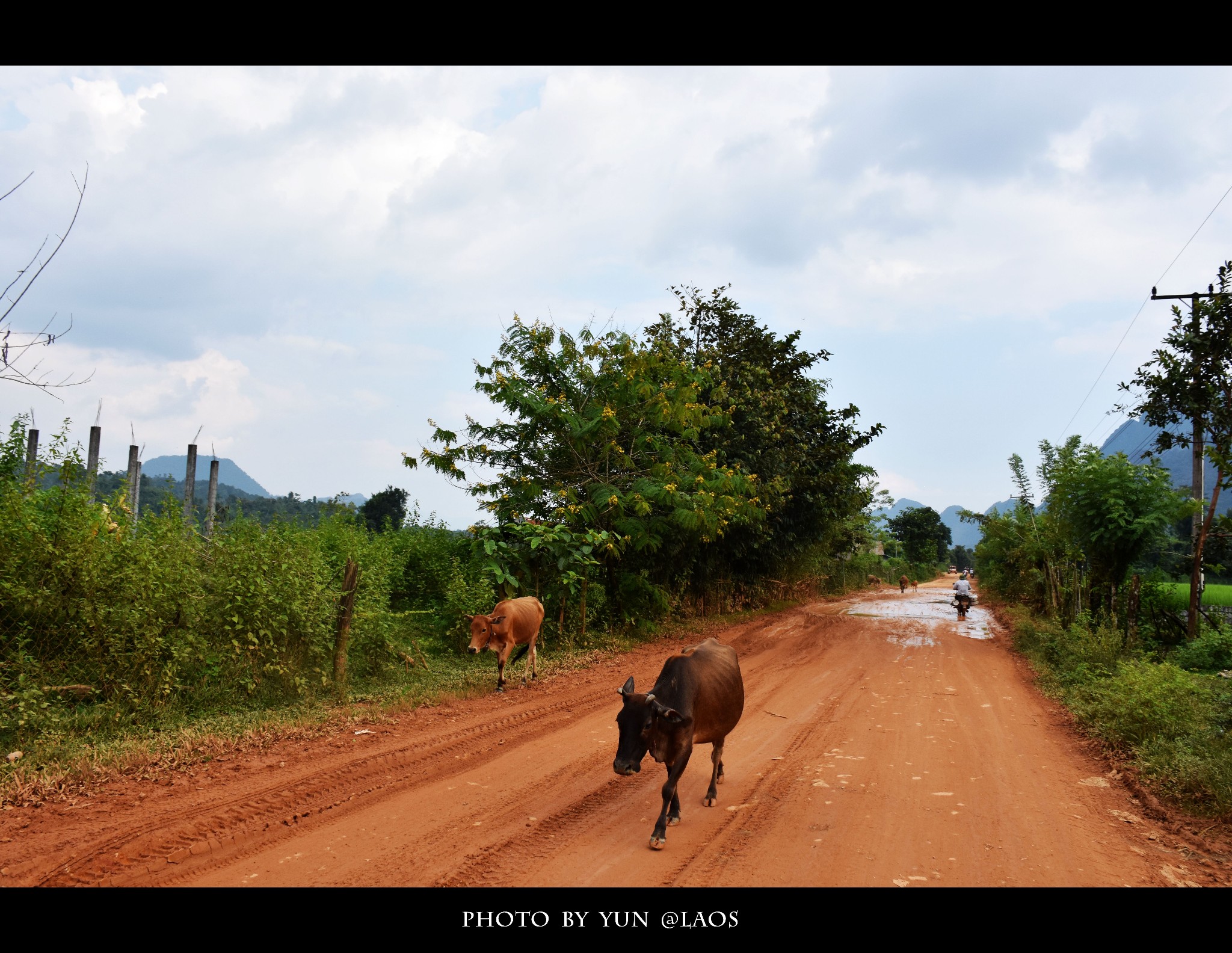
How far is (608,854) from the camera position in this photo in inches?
200

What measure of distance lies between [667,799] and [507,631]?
20.5 ft

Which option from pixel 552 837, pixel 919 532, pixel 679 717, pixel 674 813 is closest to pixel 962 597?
pixel 674 813

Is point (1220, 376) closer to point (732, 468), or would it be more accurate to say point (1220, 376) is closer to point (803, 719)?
point (732, 468)

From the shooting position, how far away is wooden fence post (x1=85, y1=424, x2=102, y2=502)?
7.98 m

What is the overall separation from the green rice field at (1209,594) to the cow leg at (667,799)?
48.8 feet

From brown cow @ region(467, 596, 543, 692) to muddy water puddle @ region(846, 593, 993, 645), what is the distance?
387 inches

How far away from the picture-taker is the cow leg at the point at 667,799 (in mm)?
5195

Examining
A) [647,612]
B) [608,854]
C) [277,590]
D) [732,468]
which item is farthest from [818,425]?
[608,854]

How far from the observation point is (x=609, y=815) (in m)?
5.90

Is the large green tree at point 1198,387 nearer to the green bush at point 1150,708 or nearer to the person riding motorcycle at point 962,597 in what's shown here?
the green bush at point 1150,708

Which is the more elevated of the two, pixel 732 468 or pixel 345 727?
pixel 732 468

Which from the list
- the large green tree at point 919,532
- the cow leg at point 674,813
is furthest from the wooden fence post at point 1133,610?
the large green tree at point 919,532

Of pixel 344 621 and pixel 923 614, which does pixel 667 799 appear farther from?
pixel 923 614
